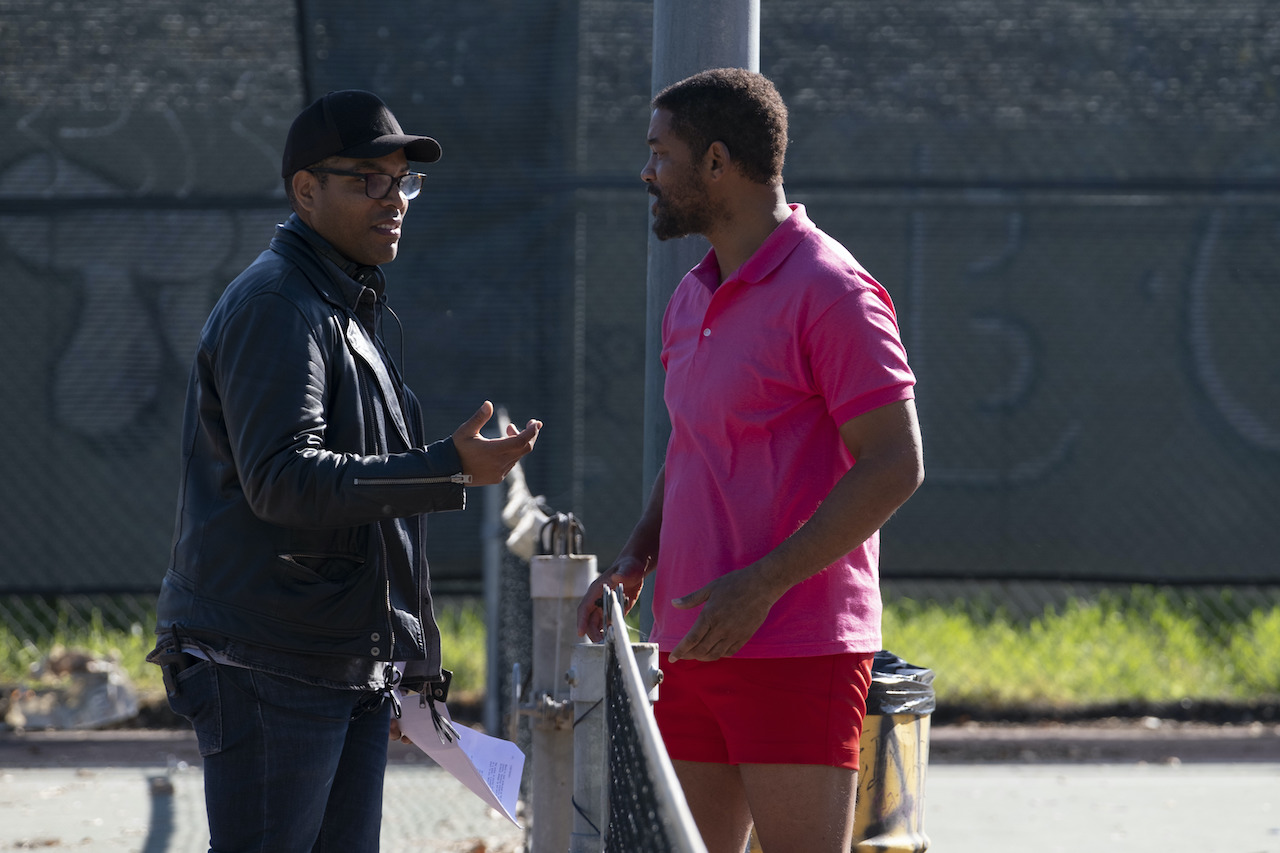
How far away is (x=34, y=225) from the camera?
659cm

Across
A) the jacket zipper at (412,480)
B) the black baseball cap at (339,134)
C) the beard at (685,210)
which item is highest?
the black baseball cap at (339,134)

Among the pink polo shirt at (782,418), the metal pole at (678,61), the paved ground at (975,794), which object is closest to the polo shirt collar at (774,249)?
the pink polo shirt at (782,418)

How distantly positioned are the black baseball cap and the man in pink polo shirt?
1.75 feet

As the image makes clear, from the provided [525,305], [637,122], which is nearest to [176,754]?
[525,305]

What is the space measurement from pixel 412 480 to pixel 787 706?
2.53ft

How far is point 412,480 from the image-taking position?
240 centimetres

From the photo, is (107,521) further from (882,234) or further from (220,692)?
(220,692)

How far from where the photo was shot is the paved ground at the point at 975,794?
492 centimetres

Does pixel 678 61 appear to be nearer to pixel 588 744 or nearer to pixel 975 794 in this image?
pixel 588 744

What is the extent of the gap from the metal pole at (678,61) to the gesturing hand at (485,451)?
94cm

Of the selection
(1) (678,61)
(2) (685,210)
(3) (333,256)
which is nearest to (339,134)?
(3) (333,256)

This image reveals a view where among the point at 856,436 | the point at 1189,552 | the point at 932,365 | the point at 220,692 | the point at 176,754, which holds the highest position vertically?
A: the point at 856,436

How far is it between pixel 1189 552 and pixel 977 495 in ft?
3.32

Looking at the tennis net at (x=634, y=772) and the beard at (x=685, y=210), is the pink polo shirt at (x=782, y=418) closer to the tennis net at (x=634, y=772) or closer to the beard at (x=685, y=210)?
the beard at (x=685, y=210)
